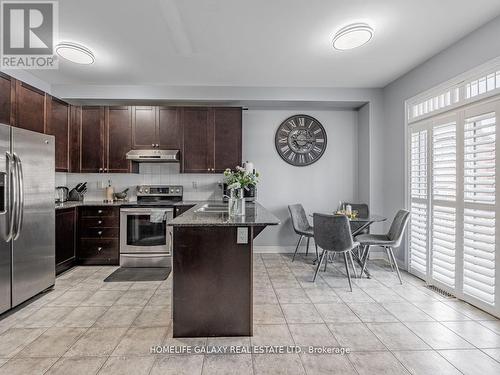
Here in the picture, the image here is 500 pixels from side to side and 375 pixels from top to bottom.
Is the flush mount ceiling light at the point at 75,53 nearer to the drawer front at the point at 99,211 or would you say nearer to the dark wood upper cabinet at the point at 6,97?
the dark wood upper cabinet at the point at 6,97

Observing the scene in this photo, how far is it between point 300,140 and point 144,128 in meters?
2.60

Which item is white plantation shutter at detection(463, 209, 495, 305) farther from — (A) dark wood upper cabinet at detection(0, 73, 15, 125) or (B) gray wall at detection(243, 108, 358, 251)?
(A) dark wood upper cabinet at detection(0, 73, 15, 125)

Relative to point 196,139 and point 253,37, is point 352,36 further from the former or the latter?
point 196,139

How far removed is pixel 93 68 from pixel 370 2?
11.0 feet

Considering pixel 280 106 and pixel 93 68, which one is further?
pixel 280 106

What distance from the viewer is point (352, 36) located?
2736 millimetres

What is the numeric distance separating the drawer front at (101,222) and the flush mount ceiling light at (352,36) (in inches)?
143

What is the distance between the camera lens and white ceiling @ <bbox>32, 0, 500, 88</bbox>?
2395 millimetres

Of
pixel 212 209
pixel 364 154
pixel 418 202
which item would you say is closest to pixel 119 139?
pixel 212 209

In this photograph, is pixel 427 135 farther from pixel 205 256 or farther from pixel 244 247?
pixel 205 256

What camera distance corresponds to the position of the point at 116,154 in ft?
14.5

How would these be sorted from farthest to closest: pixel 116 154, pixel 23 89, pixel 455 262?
pixel 116 154, pixel 23 89, pixel 455 262

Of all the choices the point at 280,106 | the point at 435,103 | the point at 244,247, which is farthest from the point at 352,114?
the point at 244,247

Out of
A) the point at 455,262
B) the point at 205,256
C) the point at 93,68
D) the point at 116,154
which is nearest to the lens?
the point at 205,256
